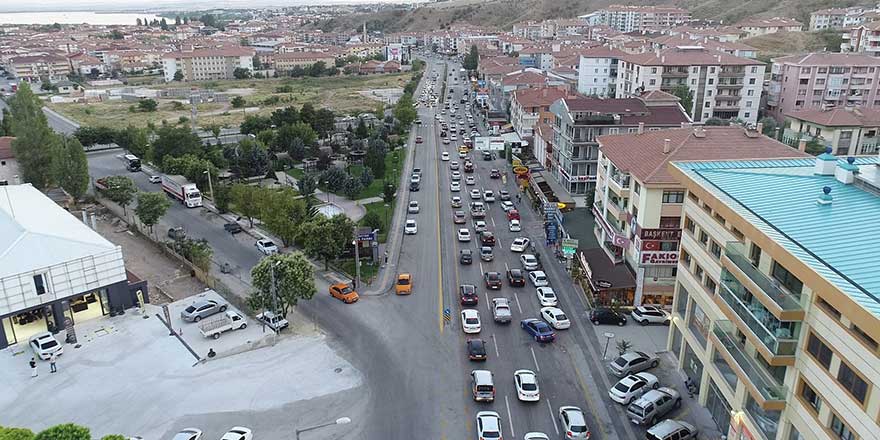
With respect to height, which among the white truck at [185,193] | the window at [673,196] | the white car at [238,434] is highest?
the window at [673,196]

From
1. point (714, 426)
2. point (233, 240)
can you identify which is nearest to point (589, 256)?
point (714, 426)

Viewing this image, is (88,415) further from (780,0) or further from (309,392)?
(780,0)

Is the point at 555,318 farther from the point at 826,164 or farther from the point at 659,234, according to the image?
the point at 826,164

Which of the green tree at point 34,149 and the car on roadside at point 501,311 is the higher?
the green tree at point 34,149

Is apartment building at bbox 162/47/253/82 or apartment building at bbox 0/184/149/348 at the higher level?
apartment building at bbox 162/47/253/82

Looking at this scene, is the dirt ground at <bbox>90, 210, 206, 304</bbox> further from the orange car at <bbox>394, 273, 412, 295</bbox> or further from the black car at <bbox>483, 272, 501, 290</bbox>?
the black car at <bbox>483, 272, 501, 290</bbox>

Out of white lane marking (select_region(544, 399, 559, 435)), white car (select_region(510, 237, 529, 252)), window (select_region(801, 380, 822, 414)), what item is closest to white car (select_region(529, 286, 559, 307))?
white car (select_region(510, 237, 529, 252))

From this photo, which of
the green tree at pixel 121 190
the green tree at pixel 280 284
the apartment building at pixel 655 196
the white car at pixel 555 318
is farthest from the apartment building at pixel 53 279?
the apartment building at pixel 655 196

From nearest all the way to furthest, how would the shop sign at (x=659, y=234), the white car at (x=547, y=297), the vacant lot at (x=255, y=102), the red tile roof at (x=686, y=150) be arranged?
the shop sign at (x=659, y=234), the red tile roof at (x=686, y=150), the white car at (x=547, y=297), the vacant lot at (x=255, y=102)

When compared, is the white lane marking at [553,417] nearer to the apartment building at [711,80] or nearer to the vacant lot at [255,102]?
the apartment building at [711,80]
